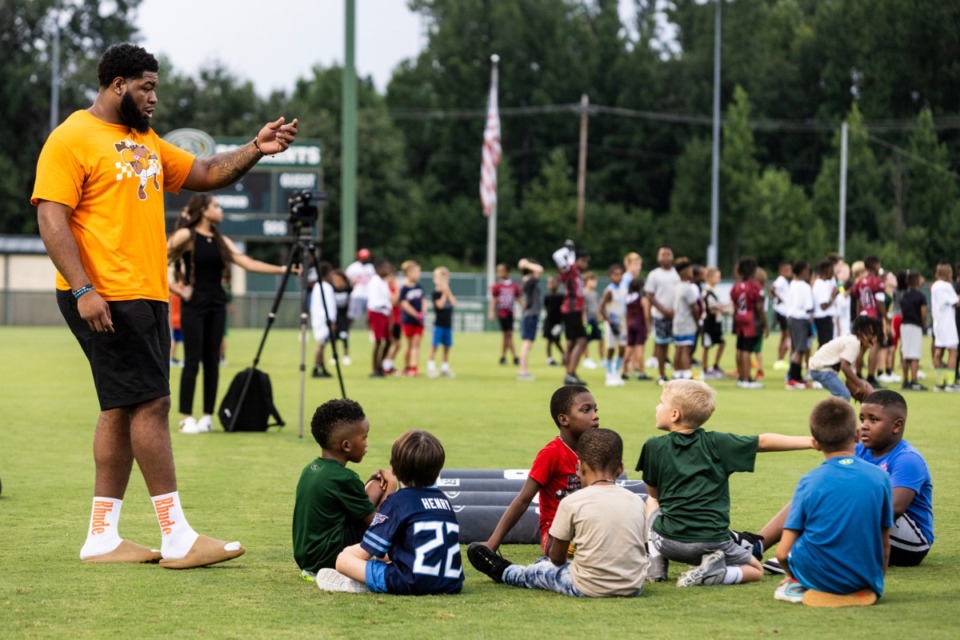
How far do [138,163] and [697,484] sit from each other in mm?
3050

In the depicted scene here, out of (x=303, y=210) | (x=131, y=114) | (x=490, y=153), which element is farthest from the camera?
(x=490, y=153)

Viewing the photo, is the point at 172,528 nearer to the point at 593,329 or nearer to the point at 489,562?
the point at 489,562

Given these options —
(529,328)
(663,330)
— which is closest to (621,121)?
(529,328)

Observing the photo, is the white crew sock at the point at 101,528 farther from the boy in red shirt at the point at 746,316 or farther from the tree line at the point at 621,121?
the tree line at the point at 621,121

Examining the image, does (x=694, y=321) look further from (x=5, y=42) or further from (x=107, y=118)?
(x=5, y=42)

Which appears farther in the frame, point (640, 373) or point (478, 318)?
point (478, 318)

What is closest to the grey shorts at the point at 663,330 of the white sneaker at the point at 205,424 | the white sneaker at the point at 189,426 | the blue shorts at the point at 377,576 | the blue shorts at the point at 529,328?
the blue shorts at the point at 529,328

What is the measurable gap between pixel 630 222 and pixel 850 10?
1584 centimetres

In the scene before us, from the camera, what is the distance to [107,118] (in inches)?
263

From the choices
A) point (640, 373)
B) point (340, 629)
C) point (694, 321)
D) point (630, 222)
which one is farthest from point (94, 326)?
point (630, 222)

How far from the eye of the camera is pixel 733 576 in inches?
253

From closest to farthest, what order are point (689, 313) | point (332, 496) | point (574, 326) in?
point (332, 496)
point (689, 313)
point (574, 326)

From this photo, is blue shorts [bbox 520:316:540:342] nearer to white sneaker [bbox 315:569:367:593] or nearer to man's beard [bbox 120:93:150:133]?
man's beard [bbox 120:93:150:133]

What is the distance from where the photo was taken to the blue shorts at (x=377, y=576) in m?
6.05
